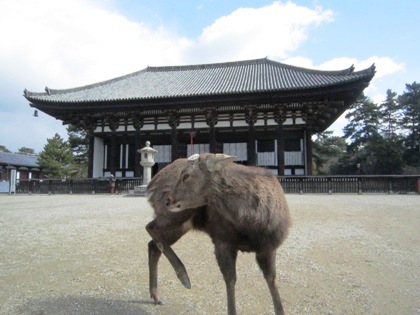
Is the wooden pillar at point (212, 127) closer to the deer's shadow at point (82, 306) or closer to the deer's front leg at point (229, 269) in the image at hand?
the deer's shadow at point (82, 306)

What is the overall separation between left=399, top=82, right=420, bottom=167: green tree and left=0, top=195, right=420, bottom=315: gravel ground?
31150 mm

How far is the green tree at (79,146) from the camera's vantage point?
4325 centimetres

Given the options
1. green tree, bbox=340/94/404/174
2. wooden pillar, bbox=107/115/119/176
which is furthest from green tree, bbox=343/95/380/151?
wooden pillar, bbox=107/115/119/176

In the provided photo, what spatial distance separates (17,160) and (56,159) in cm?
1008

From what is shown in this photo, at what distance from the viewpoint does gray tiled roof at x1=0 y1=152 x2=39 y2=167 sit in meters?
42.2

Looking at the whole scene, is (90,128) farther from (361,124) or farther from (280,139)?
(361,124)

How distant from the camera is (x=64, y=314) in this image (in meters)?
2.87

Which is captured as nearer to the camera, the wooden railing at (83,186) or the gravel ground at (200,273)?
the gravel ground at (200,273)

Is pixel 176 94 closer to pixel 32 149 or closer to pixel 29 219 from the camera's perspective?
pixel 29 219

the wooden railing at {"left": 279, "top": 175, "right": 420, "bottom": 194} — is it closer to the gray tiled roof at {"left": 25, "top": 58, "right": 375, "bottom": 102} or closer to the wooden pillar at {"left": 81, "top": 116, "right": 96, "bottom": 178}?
the gray tiled roof at {"left": 25, "top": 58, "right": 375, "bottom": 102}

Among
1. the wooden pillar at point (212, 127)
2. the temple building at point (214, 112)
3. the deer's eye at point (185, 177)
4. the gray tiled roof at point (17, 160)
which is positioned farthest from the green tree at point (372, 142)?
the gray tiled roof at point (17, 160)

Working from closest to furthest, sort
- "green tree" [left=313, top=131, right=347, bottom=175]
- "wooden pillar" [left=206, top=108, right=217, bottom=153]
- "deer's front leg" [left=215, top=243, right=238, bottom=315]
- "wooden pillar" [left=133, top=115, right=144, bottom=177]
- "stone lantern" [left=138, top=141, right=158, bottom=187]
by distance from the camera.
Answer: "deer's front leg" [left=215, top=243, right=238, bottom=315], "stone lantern" [left=138, top=141, right=158, bottom=187], "wooden pillar" [left=206, top=108, right=217, bottom=153], "wooden pillar" [left=133, top=115, right=144, bottom=177], "green tree" [left=313, top=131, right=347, bottom=175]

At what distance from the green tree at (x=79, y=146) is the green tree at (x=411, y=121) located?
140 feet

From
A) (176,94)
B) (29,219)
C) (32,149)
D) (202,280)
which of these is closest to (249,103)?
(176,94)
